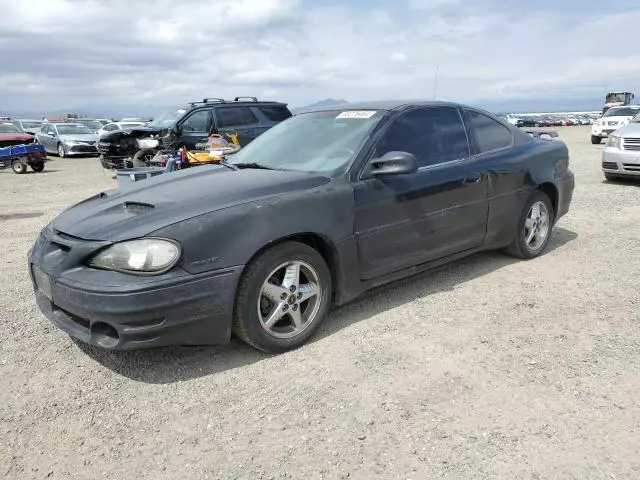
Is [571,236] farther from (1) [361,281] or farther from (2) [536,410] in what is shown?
(2) [536,410]

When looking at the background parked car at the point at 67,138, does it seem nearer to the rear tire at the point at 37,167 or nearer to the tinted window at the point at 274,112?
the rear tire at the point at 37,167

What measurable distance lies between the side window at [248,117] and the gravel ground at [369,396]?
29.1 ft

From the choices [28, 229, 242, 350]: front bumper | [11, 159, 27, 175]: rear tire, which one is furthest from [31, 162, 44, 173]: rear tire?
[28, 229, 242, 350]: front bumper

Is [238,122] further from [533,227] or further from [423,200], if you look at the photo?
[423,200]

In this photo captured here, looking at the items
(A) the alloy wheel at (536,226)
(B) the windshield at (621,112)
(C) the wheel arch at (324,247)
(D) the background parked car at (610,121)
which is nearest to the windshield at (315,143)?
(C) the wheel arch at (324,247)

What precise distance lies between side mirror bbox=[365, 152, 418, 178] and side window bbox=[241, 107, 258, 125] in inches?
374

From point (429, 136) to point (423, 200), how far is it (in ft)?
2.00

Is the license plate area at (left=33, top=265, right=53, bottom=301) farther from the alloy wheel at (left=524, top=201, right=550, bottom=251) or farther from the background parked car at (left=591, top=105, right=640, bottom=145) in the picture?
the background parked car at (left=591, top=105, right=640, bottom=145)

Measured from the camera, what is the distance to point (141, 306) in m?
2.84

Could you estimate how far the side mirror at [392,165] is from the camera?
12.0 ft

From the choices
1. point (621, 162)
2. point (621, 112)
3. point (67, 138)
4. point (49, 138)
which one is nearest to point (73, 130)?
point (49, 138)

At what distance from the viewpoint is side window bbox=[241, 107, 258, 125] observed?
41.9 ft

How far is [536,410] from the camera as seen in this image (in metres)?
2.72

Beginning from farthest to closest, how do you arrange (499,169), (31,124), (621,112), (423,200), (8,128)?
(31,124) → (621,112) → (8,128) → (499,169) → (423,200)
